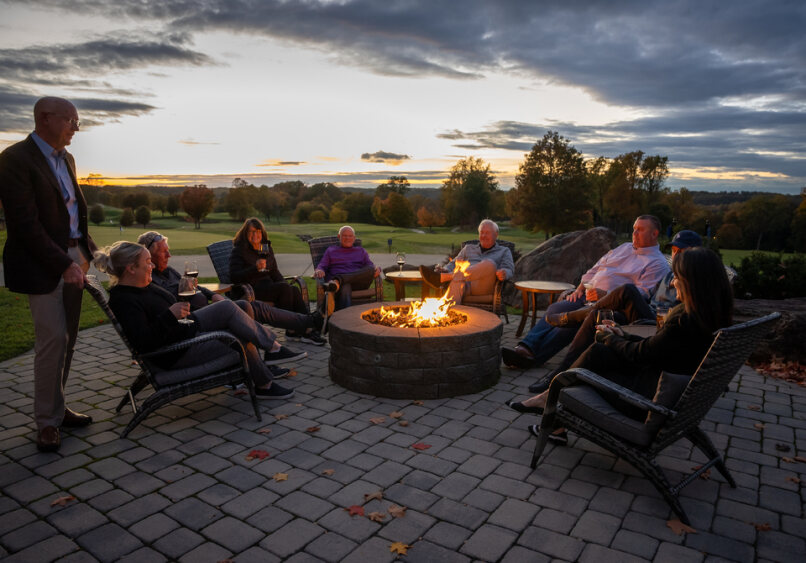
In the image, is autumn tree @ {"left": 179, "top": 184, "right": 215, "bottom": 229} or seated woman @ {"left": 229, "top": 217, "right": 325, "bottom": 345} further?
autumn tree @ {"left": 179, "top": 184, "right": 215, "bottom": 229}

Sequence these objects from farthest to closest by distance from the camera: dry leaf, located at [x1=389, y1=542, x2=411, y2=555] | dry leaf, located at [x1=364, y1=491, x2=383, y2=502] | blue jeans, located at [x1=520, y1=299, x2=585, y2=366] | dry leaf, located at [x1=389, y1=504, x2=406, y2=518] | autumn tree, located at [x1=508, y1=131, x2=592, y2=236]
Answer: autumn tree, located at [x1=508, y1=131, x2=592, y2=236] < blue jeans, located at [x1=520, y1=299, x2=585, y2=366] < dry leaf, located at [x1=364, y1=491, x2=383, y2=502] < dry leaf, located at [x1=389, y1=504, x2=406, y2=518] < dry leaf, located at [x1=389, y1=542, x2=411, y2=555]

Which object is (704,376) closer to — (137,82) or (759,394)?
(759,394)

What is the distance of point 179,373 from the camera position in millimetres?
3738

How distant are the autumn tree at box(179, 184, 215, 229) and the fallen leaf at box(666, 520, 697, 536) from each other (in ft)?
87.5

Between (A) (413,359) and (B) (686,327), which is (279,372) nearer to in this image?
(A) (413,359)

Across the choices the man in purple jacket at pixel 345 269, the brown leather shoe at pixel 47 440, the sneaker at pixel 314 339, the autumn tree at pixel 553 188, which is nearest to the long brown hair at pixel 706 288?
the brown leather shoe at pixel 47 440

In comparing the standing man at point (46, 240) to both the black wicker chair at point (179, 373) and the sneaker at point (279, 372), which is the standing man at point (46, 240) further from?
the sneaker at point (279, 372)

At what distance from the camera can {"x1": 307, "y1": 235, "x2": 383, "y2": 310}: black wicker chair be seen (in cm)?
686

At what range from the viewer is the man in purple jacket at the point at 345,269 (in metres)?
6.92

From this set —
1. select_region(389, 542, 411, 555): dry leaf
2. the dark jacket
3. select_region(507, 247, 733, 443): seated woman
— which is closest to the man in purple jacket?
the dark jacket

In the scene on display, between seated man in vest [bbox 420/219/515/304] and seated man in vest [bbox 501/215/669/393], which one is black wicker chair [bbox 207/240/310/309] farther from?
seated man in vest [bbox 501/215/669/393]

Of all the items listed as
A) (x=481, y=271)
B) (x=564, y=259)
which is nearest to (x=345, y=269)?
(x=481, y=271)

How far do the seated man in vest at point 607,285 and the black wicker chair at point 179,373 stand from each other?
9.47ft

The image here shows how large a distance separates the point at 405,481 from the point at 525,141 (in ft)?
99.7
